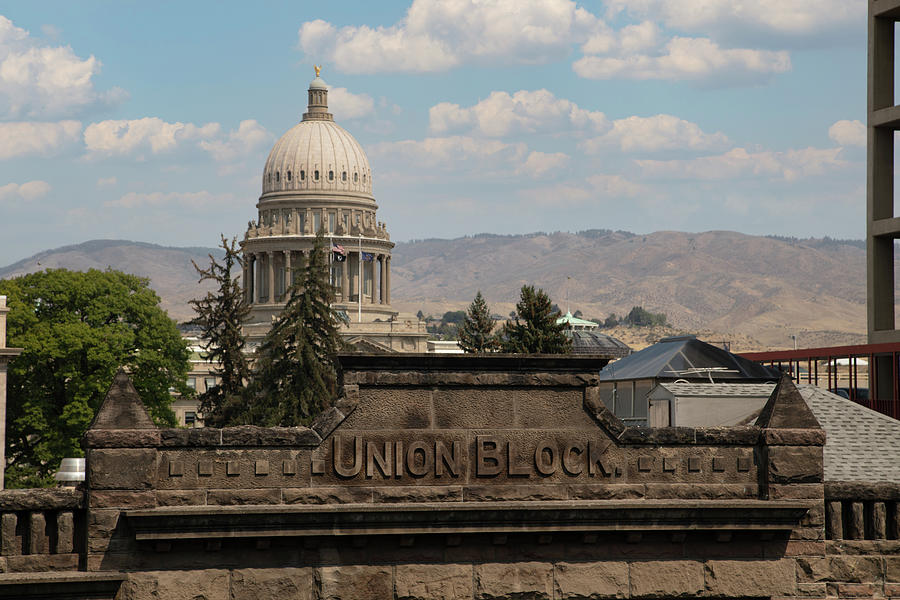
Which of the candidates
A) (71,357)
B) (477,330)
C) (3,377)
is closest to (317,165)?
(477,330)

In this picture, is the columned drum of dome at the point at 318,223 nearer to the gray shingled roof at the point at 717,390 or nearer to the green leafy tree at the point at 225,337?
the green leafy tree at the point at 225,337

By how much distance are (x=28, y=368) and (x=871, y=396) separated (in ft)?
121

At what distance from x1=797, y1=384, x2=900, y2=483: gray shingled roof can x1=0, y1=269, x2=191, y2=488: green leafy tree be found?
4013cm

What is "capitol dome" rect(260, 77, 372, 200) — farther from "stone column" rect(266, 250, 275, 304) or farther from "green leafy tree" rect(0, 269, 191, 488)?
"green leafy tree" rect(0, 269, 191, 488)

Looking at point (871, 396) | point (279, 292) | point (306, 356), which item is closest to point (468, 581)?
point (871, 396)

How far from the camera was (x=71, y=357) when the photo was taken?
218 feet

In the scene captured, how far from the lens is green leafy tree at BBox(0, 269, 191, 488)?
2525 inches

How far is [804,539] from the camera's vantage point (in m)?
15.4

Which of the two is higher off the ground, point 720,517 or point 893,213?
point 893,213

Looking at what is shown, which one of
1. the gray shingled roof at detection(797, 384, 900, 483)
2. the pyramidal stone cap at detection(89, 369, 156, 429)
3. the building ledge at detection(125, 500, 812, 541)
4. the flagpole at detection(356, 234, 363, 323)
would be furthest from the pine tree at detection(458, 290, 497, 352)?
the pyramidal stone cap at detection(89, 369, 156, 429)

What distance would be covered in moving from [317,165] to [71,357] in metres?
91.2

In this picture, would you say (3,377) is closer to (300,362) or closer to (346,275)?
(300,362)

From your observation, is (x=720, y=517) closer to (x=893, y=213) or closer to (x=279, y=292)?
(x=893, y=213)

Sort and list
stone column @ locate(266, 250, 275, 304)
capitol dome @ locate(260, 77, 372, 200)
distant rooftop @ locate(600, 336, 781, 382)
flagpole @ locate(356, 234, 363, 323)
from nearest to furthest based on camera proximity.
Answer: distant rooftop @ locate(600, 336, 781, 382) → flagpole @ locate(356, 234, 363, 323) → stone column @ locate(266, 250, 275, 304) → capitol dome @ locate(260, 77, 372, 200)
